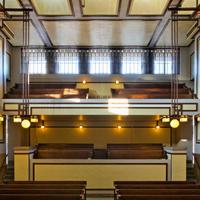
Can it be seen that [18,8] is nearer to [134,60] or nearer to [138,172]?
[138,172]

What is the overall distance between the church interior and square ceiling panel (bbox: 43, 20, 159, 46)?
4 cm

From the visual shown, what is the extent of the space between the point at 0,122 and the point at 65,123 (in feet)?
10.1

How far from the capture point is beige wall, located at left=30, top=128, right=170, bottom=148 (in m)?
16.7

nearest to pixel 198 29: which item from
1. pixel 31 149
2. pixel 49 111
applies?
pixel 49 111

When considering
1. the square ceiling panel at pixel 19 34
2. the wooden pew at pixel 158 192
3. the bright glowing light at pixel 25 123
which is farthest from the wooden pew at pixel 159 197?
the square ceiling panel at pixel 19 34

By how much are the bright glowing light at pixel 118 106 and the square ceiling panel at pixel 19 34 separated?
11.6 ft

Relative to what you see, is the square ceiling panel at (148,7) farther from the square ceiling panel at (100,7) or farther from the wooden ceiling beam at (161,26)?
the square ceiling panel at (100,7)

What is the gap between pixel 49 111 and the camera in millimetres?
13703

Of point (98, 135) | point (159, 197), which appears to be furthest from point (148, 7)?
point (98, 135)

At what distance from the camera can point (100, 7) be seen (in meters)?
11.0

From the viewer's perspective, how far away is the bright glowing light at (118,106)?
13.7m

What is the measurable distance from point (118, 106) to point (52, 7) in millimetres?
4258

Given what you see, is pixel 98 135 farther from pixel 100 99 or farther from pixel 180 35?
pixel 180 35

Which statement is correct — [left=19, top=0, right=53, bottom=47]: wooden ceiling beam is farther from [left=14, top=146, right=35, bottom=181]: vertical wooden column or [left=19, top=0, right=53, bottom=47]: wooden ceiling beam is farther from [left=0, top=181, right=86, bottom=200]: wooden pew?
[left=0, top=181, right=86, bottom=200]: wooden pew
